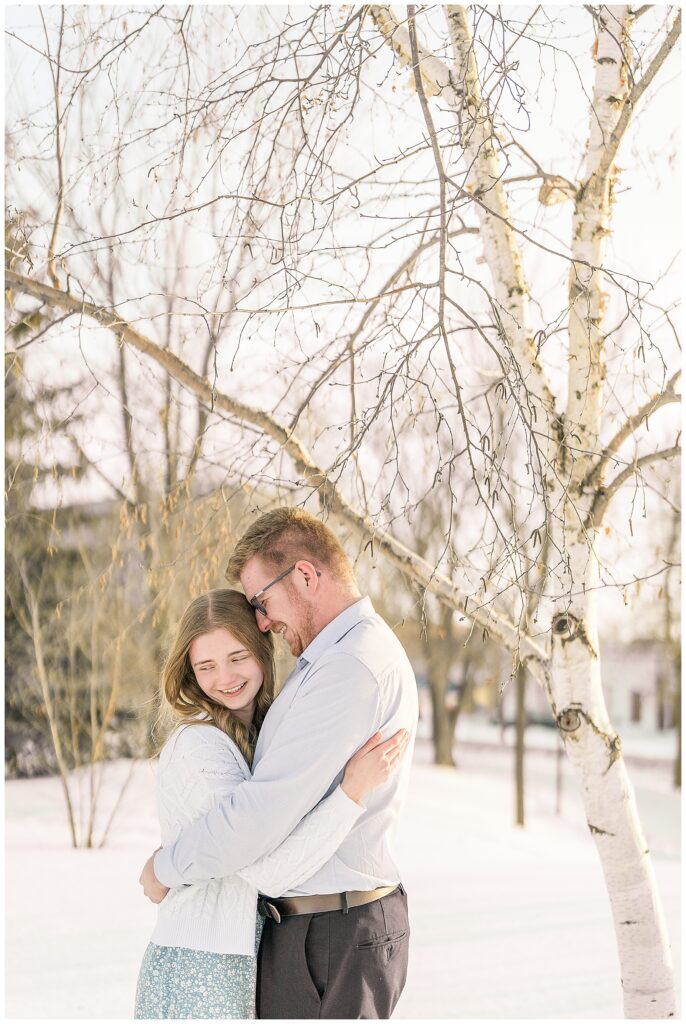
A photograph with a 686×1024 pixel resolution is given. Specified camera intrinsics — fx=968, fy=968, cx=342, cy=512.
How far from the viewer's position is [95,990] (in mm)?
5176

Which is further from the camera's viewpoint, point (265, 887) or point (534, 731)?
point (534, 731)

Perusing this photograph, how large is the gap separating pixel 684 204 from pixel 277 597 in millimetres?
2017

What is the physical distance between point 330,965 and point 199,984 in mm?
306

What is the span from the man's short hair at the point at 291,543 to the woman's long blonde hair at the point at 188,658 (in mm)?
124

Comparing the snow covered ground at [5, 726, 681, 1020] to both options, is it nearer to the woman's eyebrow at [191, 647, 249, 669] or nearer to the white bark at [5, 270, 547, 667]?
the white bark at [5, 270, 547, 667]

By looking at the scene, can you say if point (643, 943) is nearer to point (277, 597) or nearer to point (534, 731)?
point (277, 597)

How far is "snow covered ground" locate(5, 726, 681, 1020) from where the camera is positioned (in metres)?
5.14

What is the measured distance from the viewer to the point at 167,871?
2186 millimetres

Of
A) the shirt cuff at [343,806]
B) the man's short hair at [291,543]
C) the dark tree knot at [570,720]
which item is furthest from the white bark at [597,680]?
the shirt cuff at [343,806]

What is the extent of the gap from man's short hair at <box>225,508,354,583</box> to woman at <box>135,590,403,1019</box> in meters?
0.14

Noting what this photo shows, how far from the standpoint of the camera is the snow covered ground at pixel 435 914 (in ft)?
16.9

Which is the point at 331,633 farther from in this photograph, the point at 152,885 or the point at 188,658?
the point at 152,885

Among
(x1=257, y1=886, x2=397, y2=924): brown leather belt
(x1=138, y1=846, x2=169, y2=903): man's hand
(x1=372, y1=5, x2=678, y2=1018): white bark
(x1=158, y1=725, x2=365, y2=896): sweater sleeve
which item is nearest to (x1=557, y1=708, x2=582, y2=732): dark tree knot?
(x1=372, y1=5, x2=678, y2=1018): white bark

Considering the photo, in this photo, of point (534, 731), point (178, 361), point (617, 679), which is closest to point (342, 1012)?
point (178, 361)
